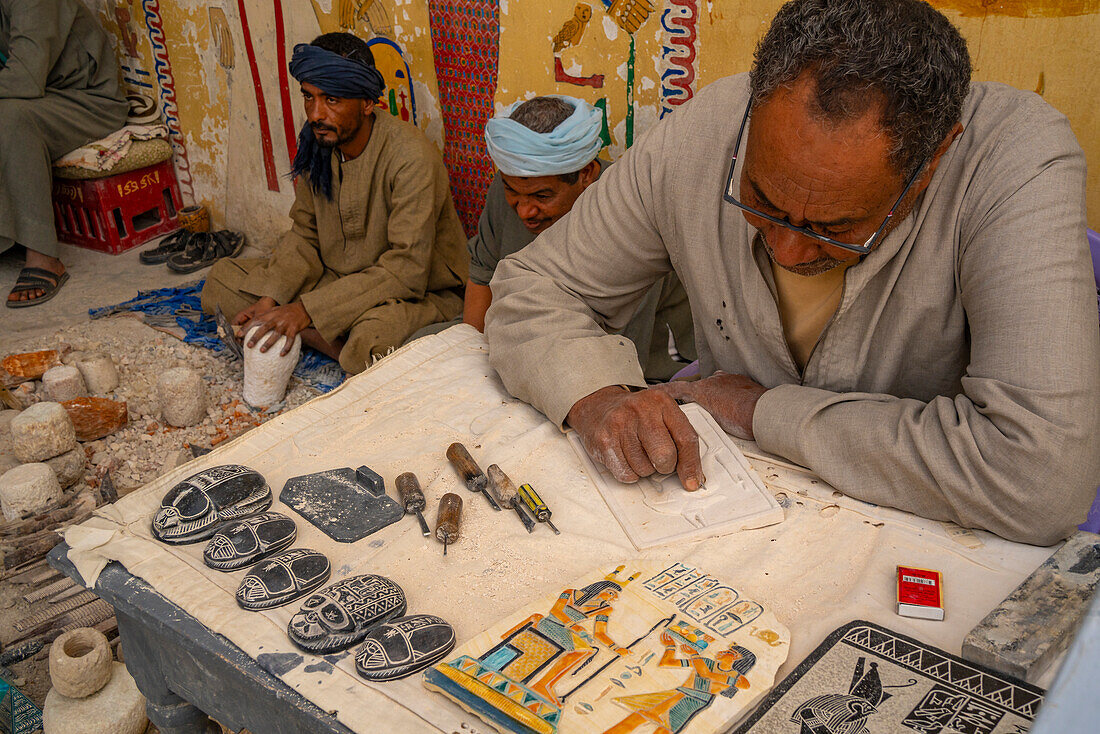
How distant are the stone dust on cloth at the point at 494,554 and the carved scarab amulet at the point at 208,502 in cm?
3

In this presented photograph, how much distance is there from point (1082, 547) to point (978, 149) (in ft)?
2.39

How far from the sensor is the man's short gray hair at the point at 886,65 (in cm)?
130

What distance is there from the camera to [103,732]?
6.95ft

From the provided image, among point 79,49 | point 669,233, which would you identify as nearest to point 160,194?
point 79,49

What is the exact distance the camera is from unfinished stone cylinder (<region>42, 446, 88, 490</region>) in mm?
3191

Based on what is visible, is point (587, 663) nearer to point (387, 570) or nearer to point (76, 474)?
point (387, 570)

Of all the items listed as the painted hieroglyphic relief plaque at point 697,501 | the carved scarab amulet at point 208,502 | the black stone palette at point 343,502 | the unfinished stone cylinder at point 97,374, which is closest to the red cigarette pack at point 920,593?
the painted hieroglyphic relief plaque at point 697,501

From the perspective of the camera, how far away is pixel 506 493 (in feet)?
5.24

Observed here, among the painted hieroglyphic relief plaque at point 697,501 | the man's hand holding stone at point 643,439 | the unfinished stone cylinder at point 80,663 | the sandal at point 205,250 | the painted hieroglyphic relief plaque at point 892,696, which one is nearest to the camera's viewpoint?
the painted hieroglyphic relief plaque at point 892,696

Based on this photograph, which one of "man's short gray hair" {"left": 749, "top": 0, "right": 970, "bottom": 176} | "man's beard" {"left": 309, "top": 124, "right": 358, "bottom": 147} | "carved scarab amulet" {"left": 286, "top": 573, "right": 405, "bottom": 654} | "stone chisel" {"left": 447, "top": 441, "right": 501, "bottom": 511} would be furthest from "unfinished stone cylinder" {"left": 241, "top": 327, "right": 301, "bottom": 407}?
"man's short gray hair" {"left": 749, "top": 0, "right": 970, "bottom": 176}

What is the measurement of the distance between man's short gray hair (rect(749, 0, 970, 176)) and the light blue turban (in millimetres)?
1534

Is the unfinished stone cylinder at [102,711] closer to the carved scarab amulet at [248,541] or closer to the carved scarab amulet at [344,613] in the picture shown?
the carved scarab amulet at [248,541]

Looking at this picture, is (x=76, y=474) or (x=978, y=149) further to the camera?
(x=76, y=474)

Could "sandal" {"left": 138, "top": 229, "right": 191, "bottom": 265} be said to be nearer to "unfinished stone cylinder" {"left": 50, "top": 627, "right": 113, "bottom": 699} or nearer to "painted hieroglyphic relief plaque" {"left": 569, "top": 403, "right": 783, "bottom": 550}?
"unfinished stone cylinder" {"left": 50, "top": 627, "right": 113, "bottom": 699}
